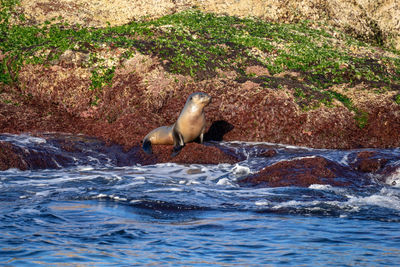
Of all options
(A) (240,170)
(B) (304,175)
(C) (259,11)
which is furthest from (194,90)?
(C) (259,11)

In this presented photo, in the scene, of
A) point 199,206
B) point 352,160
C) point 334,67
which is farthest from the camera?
point 334,67

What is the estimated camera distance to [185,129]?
47.0 feet

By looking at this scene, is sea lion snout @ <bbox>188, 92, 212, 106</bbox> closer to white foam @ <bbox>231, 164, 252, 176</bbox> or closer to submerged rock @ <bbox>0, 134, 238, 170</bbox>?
submerged rock @ <bbox>0, 134, 238, 170</bbox>

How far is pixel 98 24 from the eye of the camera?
22484mm

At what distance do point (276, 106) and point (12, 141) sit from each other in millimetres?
7288

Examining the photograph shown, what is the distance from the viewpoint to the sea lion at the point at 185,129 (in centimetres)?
1432

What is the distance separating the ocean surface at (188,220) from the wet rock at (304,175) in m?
0.33

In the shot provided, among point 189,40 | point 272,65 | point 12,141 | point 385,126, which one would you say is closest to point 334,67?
point 272,65

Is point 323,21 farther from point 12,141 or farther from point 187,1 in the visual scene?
point 12,141

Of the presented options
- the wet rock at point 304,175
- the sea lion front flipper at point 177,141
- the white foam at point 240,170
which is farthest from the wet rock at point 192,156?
the wet rock at point 304,175

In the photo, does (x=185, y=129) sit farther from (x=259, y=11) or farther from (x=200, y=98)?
(x=259, y=11)

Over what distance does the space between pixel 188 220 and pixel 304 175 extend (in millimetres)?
3921

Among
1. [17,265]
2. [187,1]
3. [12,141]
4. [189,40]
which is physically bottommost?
[17,265]

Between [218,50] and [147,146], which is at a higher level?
[218,50]
